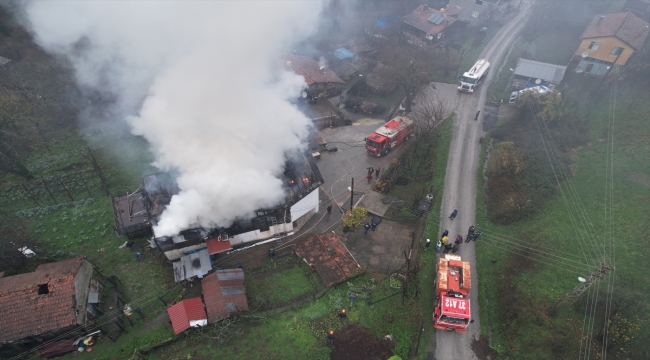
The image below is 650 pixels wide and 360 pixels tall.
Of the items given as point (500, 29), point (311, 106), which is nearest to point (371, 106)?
point (311, 106)

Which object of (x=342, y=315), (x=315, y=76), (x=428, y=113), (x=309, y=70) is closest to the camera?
(x=342, y=315)

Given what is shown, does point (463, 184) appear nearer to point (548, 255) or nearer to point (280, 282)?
point (548, 255)

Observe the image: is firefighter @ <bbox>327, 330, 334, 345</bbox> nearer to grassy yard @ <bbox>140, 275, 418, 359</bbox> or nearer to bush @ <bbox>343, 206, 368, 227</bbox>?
grassy yard @ <bbox>140, 275, 418, 359</bbox>

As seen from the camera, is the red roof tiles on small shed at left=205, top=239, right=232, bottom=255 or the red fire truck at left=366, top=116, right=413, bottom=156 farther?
the red fire truck at left=366, top=116, right=413, bottom=156

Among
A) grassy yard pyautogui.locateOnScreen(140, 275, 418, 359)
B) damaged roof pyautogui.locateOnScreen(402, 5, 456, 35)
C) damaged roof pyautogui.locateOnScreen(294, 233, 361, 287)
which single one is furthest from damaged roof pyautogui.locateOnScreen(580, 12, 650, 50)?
grassy yard pyautogui.locateOnScreen(140, 275, 418, 359)

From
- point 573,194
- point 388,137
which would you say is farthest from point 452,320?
point 388,137

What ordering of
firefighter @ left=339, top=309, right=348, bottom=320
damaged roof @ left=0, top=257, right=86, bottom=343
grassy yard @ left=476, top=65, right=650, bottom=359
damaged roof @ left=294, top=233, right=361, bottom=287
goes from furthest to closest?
damaged roof @ left=294, top=233, right=361, bottom=287 < firefighter @ left=339, top=309, right=348, bottom=320 < grassy yard @ left=476, top=65, right=650, bottom=359 < damaged roof @ left=0, top=257, right=86, bottom=343

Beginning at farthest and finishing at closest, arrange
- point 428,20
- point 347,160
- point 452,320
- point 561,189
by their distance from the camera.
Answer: point 428,20, point 347,160, point 561,189, point 452,320
